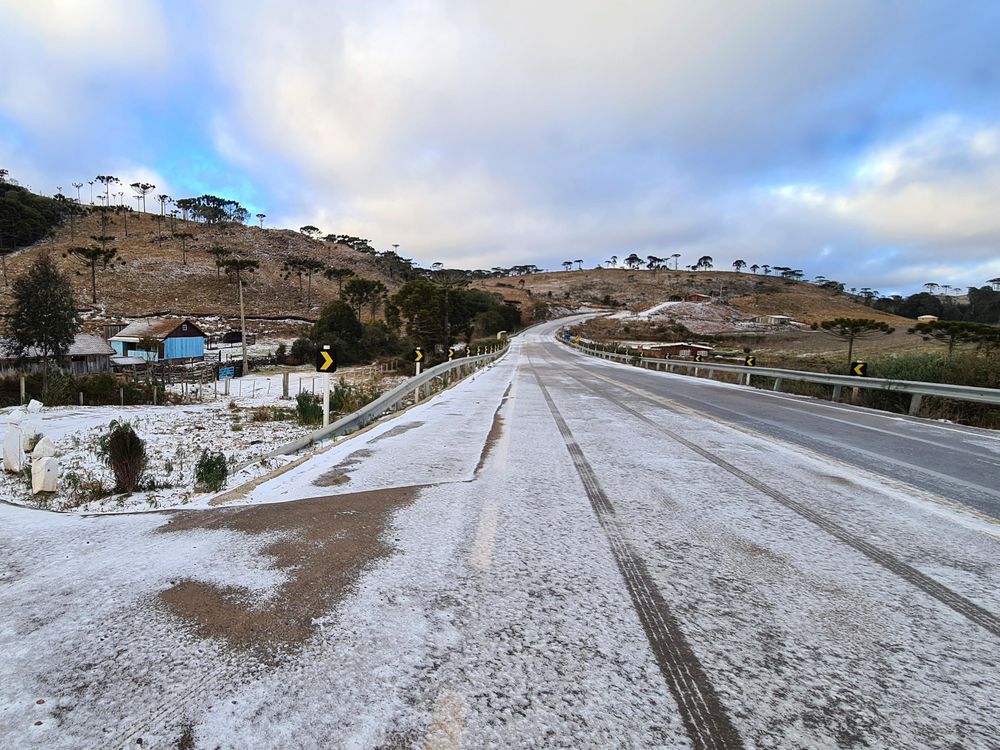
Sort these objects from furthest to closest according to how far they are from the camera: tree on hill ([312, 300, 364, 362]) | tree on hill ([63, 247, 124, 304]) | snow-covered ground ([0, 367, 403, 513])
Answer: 1. tree on hill ([63, 247, 124, 304])
2. tree on hill ([312, 300, 364, 362])
3. snow-covered ground ([0, 367, 403, 513])

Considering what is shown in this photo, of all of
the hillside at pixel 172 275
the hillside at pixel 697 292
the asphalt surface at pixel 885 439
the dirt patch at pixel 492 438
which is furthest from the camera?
the hillside at pixel 697 292

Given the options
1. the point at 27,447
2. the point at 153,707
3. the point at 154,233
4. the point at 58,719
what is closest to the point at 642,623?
the point at 153,707

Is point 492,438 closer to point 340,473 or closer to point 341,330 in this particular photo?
point 340,473

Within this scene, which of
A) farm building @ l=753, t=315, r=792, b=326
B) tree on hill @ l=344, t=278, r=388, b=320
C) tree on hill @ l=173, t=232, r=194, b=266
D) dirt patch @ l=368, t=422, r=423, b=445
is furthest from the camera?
tree on hill @ l=173, t=232, r=194, b=266

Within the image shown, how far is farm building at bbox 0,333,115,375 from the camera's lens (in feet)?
119

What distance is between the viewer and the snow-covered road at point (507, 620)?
1888 mm

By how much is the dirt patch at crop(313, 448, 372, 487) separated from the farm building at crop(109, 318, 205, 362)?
172ft

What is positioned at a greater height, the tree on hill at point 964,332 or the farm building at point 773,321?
the farm building at point 773,321

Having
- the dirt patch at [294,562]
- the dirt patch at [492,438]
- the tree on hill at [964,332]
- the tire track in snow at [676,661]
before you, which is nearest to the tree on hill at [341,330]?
the dirt patch at [492,438]

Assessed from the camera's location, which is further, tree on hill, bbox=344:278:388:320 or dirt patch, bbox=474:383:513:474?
tree on hill, bbox=344:278:388:320

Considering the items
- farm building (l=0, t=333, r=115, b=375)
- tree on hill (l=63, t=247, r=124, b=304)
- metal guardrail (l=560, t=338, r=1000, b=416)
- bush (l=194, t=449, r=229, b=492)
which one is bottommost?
farm building (l=0, t=333, r=115, b=375)

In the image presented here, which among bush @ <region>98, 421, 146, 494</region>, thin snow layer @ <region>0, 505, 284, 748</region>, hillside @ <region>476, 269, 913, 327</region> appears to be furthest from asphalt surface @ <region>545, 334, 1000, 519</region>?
hillside @ <region>476, 269, 913, 327</region>

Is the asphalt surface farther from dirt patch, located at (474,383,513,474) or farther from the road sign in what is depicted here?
the road sign

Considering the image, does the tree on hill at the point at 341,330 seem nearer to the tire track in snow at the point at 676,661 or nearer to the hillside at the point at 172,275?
the hillside at the point at 172,275
